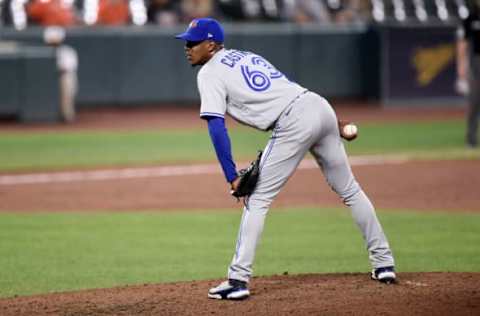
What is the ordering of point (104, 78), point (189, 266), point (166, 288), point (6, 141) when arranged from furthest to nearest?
point (104, 78)
point (6, 141)
point (189, 266)
point (166, 288)

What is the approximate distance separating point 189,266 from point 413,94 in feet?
50.1

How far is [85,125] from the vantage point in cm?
2083

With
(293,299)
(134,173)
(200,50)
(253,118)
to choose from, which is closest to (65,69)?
(134,173)

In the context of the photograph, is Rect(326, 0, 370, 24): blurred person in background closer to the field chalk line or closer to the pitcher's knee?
the field chalk line

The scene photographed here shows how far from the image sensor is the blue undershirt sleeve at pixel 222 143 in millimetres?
6684

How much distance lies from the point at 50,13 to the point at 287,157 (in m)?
16.5

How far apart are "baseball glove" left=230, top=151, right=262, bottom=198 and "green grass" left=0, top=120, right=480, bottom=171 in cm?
907

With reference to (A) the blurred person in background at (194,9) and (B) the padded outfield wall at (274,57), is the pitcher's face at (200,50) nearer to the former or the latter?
(B) the padded outfield wall at (274,57)

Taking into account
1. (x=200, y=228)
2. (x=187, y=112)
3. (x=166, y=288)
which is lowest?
(x=187, y=112)

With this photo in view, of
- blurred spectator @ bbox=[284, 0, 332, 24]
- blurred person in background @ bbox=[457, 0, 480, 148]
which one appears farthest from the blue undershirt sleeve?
blurred spectator @ bbox=[284, 0, 332, 24]

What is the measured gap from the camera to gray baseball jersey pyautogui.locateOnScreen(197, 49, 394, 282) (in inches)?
268

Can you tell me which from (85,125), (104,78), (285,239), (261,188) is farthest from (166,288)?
(104,78)

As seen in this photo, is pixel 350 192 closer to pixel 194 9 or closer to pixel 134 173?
pixel 134 173

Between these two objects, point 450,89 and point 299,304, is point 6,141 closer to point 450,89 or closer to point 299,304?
point 450,89
